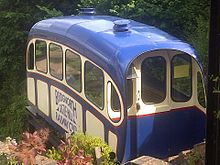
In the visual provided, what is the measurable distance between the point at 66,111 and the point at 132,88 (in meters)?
2.06

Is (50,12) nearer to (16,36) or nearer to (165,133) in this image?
(16,36)

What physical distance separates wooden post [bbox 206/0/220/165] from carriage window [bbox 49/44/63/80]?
13.5 feet

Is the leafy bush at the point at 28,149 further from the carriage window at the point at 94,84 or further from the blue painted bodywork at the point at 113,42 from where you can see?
the carriage window at the point at 94,84

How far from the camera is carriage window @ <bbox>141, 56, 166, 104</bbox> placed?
6980mm

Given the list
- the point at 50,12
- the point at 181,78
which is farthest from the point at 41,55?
the point at 181,78

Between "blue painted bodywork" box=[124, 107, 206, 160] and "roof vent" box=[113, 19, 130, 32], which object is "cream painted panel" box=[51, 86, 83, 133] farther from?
"roof vent" box=[113, 19, 130, 32]

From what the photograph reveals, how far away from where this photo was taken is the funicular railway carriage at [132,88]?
676cm

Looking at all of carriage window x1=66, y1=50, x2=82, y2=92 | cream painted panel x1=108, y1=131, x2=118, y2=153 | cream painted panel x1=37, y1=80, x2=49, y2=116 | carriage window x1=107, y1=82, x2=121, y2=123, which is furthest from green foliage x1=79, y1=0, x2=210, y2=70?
cream painted panel x1=108, y1=131, x2=118, y2=153

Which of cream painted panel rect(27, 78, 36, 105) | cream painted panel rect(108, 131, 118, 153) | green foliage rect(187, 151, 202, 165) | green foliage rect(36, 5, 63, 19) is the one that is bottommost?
cream painted panel rect(27, 78, 36, 105)

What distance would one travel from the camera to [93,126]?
7480 millimetres

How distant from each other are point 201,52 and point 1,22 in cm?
764

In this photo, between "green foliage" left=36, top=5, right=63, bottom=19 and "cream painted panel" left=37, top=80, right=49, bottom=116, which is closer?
"cream painted panel" left=37, top=80, right=49, bottom=116

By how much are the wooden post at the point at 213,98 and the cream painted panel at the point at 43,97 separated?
16.5ft

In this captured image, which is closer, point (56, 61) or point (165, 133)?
point (165, 133)
